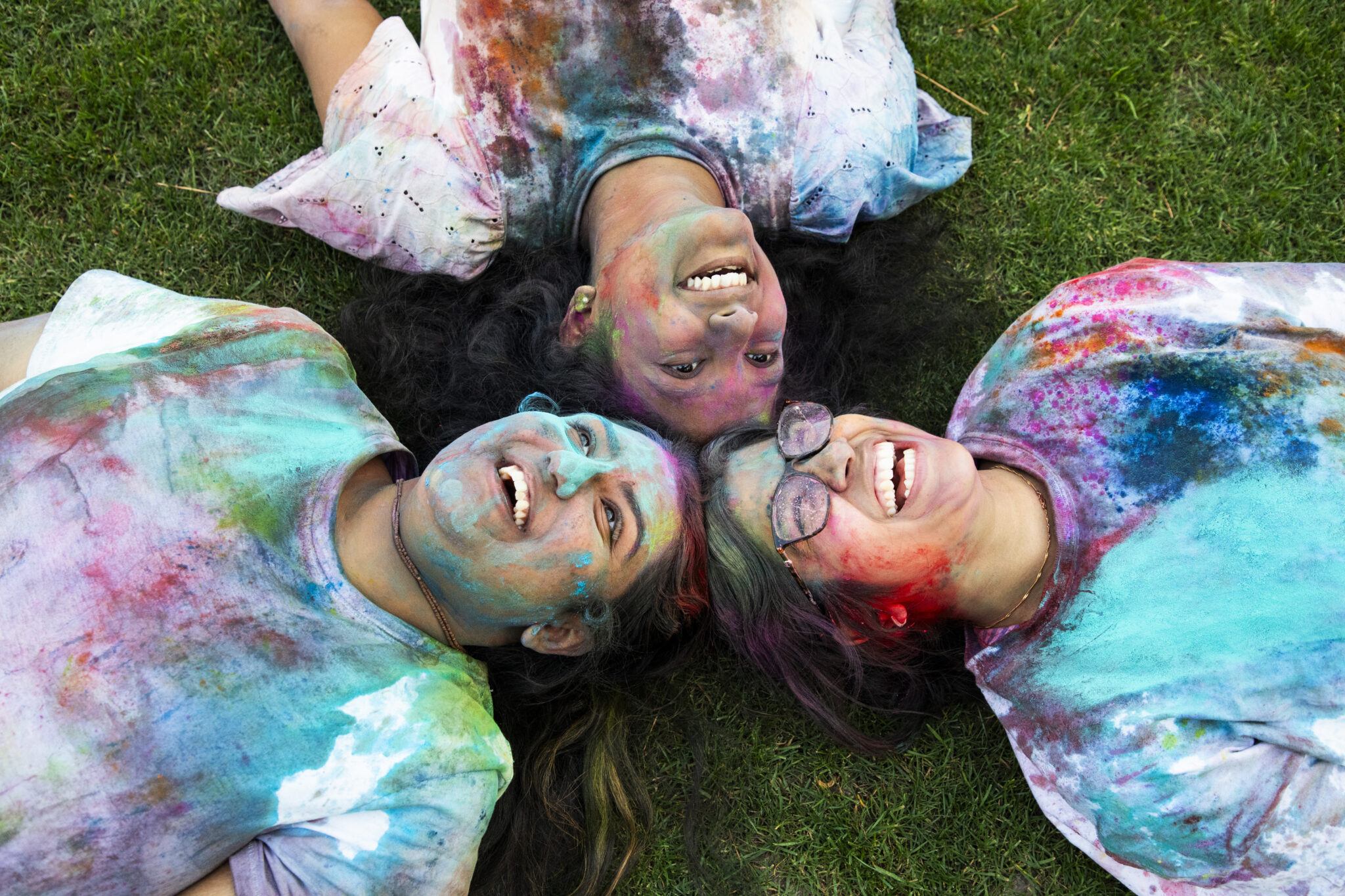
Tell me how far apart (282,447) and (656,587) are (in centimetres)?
123

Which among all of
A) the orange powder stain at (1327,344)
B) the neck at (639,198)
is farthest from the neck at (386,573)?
the orange powder stain at (1327,344)

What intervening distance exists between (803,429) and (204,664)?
6.12 ft

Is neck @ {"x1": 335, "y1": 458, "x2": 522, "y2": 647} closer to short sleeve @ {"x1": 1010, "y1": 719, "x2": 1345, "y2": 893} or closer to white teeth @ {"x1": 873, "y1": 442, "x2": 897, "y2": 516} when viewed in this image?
white teeth @ {"x1": 873, "y1": 442, "x2": 897, "y2": 516}

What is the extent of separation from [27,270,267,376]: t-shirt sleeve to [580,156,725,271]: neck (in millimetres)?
1231

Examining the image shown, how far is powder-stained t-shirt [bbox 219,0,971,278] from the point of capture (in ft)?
10.2

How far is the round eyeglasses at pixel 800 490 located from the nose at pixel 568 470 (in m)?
0.62

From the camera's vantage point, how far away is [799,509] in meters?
2.63

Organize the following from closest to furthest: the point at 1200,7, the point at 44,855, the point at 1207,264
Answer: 1. the point at 44,855
2. the point at 1207,264
3. the point at 1200,7

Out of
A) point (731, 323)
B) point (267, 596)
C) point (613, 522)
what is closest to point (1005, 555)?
point (731, 323)

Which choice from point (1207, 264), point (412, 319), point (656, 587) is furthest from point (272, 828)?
point (1207, 264)

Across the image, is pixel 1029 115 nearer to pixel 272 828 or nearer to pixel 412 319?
pixel 412 319

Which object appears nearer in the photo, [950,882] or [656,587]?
[656,587]

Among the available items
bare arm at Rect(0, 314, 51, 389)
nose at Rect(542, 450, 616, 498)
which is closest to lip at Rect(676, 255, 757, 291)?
nose at Rect(542, 450, 616, 498)

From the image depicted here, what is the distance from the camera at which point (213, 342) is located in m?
2.69
